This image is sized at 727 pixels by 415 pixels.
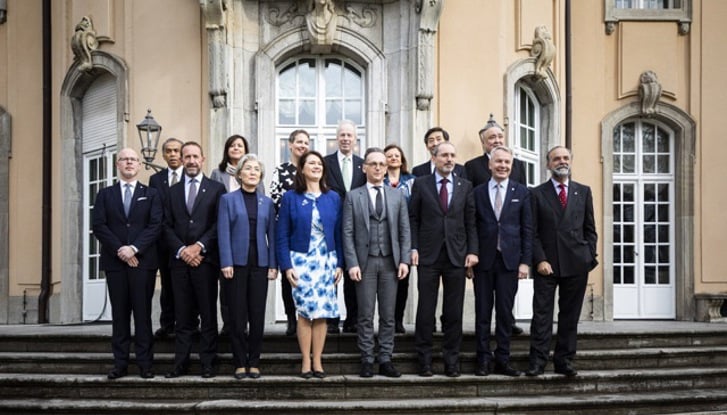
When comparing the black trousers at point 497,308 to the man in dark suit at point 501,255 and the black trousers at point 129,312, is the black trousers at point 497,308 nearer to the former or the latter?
the man in dark suit at point 501,255

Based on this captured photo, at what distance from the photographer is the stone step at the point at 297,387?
7941mm

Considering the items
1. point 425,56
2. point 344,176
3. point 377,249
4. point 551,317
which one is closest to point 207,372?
point 377,249

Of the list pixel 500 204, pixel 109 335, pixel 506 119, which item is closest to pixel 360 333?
pixel 500 204

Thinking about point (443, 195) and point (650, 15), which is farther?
point (650, 15)

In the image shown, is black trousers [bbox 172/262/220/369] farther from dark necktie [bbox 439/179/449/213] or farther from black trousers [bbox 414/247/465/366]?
dark necktie [bbox 439/179/449/213]

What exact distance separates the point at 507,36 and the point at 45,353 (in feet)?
22.4

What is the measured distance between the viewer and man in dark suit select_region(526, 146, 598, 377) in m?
8.27

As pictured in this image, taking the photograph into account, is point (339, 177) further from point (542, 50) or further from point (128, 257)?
point (542, 50)

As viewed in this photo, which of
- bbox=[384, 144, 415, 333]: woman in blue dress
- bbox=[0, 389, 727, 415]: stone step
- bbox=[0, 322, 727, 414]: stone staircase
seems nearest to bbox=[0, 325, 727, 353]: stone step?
bbox=[0, 322, 727, 414]: stone staircase

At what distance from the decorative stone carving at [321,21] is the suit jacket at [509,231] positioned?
4.20 metres

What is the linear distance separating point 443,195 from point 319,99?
164 inches

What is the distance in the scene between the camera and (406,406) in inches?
303

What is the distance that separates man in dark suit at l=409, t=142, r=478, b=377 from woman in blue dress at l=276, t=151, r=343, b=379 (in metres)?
0.71

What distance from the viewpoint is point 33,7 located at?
13695 millimetres
